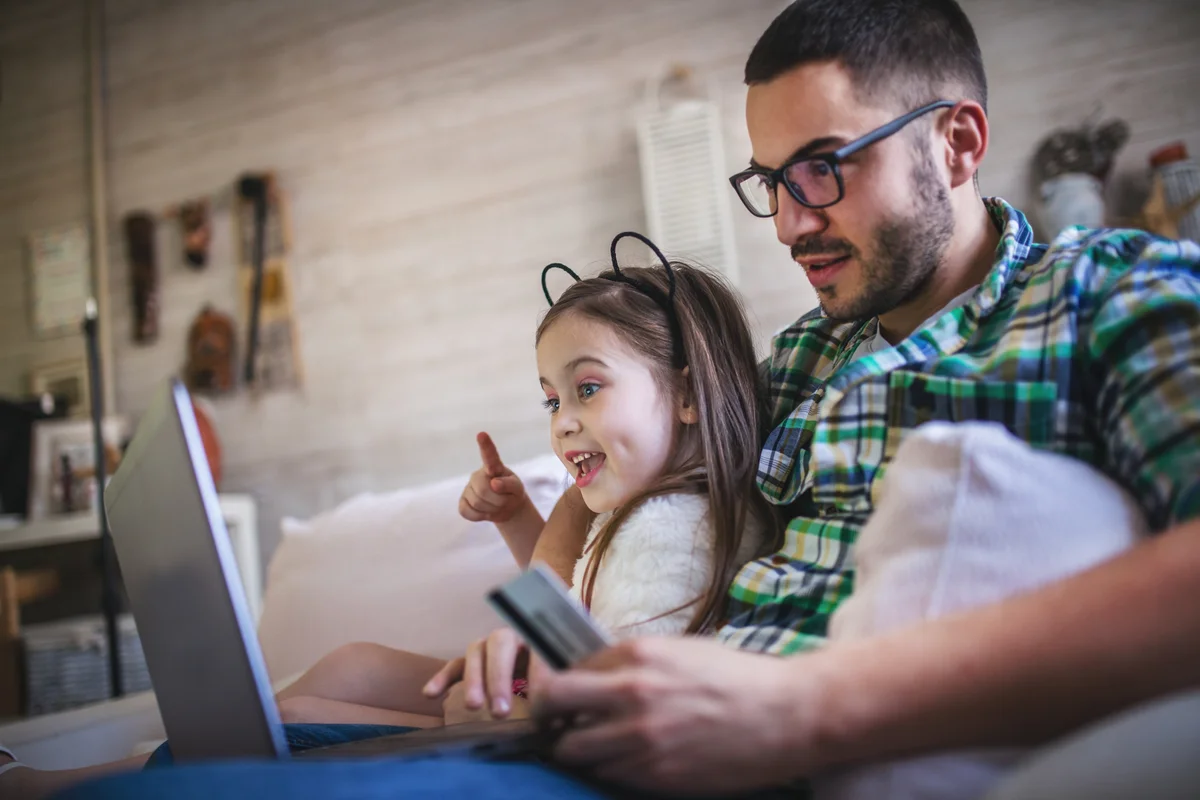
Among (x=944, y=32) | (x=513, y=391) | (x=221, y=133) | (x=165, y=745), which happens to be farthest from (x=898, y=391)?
(x=221, y=133)

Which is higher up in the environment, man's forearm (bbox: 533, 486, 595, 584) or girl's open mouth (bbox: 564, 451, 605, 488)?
girl's open mouth (bbox: 564, 451, 605, 488)

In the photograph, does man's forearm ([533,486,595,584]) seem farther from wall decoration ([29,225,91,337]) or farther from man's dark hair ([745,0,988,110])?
wall decoration ([29,225,91,337])

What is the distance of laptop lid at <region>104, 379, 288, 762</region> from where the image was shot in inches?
26.2

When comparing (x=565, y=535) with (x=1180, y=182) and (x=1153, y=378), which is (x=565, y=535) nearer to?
(x=1153, y=378)

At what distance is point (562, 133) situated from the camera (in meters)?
2.62

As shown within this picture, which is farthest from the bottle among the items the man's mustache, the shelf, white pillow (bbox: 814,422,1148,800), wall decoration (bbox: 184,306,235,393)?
the shelf

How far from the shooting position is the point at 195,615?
2.34ft

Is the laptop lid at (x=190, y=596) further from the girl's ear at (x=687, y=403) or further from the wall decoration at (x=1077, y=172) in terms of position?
the wall decoration at (x=1077, y=172)

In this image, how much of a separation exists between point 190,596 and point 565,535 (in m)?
0.61

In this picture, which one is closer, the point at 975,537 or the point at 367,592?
the point at 975,537

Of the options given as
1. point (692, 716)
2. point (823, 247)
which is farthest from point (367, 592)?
point (692, 716)

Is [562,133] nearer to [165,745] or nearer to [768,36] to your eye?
[768,36]

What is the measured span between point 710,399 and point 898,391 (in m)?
0.30

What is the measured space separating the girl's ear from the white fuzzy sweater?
0.41 feet
